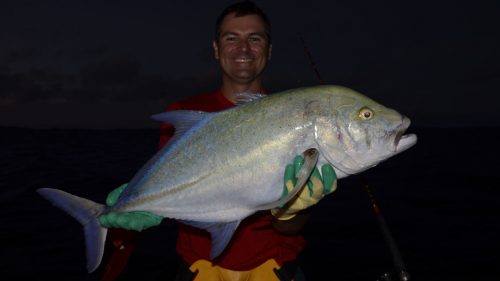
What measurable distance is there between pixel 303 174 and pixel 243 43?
7.34 ft

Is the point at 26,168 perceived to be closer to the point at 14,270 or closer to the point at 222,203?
the point at 14,270

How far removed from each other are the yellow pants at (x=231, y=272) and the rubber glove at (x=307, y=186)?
747mm

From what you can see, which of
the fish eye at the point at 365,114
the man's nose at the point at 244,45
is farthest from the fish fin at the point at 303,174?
the man's nose at the point at 244,45

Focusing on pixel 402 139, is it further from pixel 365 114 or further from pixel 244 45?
pixel 244 45

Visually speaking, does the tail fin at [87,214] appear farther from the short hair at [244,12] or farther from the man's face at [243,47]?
the short hair at [244,12]

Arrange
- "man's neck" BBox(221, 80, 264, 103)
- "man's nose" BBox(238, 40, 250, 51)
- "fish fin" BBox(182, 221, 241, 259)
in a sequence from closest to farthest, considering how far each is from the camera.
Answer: "fish fin" BBox(182, 221, 241, 259), "man's nose" BBox(238, 40, 250, 51), "man's neck" BBox(221, 80, 264, 103)

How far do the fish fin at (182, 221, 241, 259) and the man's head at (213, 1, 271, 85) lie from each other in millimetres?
1919

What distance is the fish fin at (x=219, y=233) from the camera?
9.75ft

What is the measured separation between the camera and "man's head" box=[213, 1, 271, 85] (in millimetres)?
4266

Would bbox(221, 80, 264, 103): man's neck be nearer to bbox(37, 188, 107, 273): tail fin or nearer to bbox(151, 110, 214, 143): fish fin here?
bbox(151, 110, 214, 143): fish fin

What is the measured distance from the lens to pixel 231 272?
392cm

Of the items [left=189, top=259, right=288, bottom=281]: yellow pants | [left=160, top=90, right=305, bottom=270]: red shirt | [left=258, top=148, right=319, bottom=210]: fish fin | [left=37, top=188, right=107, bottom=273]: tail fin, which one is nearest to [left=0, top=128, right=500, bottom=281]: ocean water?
[left=160, top=90, right=305, bottom=270]: red shirt

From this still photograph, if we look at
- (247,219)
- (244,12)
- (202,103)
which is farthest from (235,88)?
(247,219)

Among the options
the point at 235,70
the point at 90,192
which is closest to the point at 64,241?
the point at 90,192
